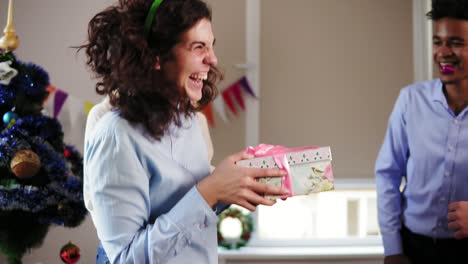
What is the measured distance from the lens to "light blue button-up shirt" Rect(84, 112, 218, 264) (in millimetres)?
970

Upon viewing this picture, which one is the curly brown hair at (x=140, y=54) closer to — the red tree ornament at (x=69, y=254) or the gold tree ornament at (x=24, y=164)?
the gold tree ornament at (x=24, y=164)

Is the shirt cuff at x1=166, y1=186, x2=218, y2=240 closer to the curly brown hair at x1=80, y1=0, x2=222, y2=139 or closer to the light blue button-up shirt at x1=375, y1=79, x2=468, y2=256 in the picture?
the curly brown hair at x1=80, y1=0, x2=222, y2=139

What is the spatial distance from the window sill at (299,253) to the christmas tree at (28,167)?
984mm

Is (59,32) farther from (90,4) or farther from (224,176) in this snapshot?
(224,176)

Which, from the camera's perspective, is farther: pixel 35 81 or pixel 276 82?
pixel 276 82

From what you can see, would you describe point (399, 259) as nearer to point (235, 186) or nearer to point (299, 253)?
point (299, 253)

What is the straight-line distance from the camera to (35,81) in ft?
6.68

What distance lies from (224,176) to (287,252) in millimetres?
1923

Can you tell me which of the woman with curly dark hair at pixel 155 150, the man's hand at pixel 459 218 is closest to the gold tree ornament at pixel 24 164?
the woman with curly dark hair at pixel 155 150

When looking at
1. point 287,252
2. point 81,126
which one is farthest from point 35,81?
point 287,252

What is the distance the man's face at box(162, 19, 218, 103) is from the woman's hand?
0.68 ft

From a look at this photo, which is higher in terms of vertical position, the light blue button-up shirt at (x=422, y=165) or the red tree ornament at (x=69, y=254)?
the light blue button-up shirt at (x=422, y=165)

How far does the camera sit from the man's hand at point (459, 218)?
1593mm

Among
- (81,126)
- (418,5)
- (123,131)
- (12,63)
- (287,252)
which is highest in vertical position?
(418,5)
